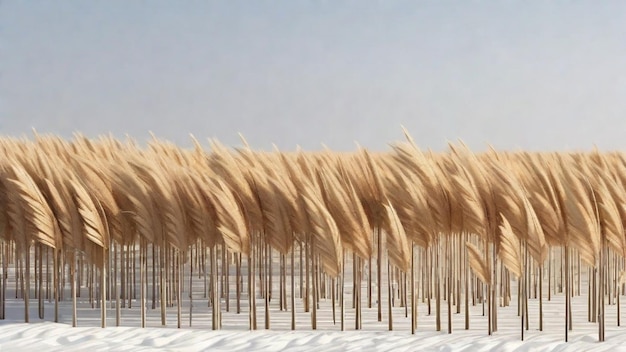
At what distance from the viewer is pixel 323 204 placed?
5.07 metres

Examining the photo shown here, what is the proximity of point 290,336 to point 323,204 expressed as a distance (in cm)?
91

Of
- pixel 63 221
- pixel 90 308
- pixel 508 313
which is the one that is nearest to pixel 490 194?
pixel 508 313

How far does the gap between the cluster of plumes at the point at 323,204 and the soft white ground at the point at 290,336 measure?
0.48m

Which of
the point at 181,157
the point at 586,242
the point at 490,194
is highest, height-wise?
the point at 181,157

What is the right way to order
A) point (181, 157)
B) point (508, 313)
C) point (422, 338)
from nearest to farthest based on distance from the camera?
1. point (422, 338)
2. point (508, 313)
3. point (181, 157)

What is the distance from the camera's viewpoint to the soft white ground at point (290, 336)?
4.62m

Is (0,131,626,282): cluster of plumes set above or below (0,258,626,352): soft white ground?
above

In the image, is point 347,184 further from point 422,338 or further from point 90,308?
point 90,308

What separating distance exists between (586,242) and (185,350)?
8.73 ft

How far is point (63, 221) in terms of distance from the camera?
213 inches

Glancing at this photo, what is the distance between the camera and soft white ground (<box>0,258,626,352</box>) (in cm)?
462

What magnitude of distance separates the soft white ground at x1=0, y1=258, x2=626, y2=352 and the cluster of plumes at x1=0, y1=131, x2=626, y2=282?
1.56ft

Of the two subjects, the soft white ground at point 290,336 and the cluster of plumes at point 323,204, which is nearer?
the soft white ground at point 290,336

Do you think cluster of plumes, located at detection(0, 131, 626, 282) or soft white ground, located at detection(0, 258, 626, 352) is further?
cluster of plumes, located at detection(0, 131, 626, 282)
